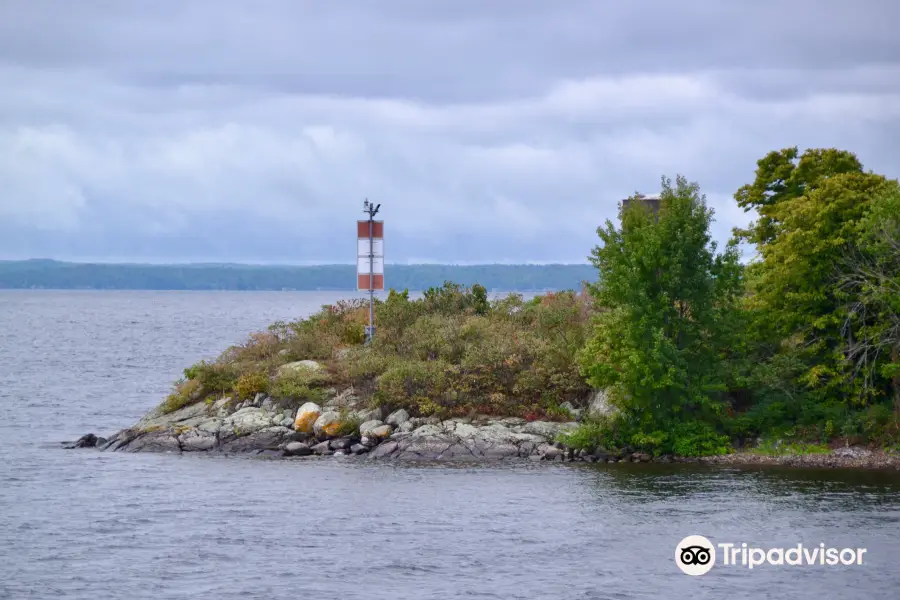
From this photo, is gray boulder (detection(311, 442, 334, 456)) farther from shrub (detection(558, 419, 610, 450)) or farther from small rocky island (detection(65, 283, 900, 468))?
shrub (detection(558, 419, 610, 450))

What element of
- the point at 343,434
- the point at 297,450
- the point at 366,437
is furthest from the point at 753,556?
the point at 297,450

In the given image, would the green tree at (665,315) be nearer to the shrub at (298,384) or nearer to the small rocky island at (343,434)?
the small rocky island at (343,434)

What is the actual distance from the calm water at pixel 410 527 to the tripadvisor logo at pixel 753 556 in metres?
0.40

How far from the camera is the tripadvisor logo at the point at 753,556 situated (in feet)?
87.6

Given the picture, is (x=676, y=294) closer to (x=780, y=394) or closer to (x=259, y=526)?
(x=780, y=394)

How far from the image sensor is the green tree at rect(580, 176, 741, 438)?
3978cm

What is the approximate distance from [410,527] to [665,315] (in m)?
14.6

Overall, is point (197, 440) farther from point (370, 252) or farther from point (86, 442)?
point (370, 252)

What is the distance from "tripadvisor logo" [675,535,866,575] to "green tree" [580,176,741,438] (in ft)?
38.1

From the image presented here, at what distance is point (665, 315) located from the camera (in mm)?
41281

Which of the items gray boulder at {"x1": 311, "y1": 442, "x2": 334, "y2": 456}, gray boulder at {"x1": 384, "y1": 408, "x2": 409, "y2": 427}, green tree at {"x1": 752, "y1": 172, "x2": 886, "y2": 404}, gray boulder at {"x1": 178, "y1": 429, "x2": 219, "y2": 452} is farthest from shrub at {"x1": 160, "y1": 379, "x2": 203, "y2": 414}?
green tree at {"x1": 752, "y1": 172, "x2": 886, "y2": 404}

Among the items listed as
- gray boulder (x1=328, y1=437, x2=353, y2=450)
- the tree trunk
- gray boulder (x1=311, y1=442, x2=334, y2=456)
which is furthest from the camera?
gray boulder (x1=328, y1=437, x2=353, y2=450)

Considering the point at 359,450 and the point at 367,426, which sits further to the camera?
the point at 367,426

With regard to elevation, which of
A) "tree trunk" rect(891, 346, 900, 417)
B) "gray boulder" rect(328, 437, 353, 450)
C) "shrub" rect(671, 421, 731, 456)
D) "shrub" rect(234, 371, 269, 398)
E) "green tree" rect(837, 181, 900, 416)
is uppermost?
"green tree" rect(837, 181, 900, 416)
